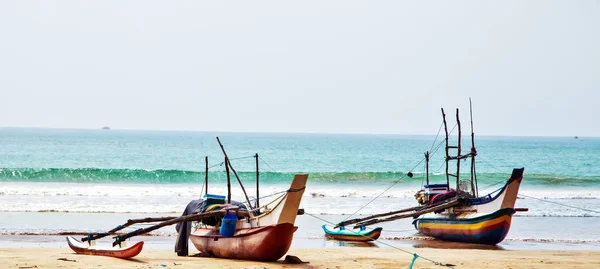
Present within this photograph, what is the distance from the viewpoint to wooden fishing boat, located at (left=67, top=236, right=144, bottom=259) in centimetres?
1557

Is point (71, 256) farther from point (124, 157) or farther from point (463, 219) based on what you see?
point (124, 157)

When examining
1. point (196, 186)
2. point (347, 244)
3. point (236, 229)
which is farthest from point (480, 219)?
point (196, 186)

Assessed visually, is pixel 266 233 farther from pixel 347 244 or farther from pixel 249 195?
pixel 249 195

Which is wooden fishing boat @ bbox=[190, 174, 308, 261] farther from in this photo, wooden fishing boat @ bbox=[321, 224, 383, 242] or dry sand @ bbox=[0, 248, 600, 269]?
wooden fishing boat @ bbox=[321, 224, 383, 242]

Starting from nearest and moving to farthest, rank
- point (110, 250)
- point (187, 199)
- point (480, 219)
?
point (110, 250), point (480, 219), point (187, 199)

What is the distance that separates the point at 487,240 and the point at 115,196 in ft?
63.4

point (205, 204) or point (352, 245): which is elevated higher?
point (205, 204)

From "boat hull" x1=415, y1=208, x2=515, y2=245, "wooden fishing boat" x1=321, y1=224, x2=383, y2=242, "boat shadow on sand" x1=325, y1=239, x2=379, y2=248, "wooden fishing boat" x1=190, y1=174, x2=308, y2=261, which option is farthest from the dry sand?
"wooden fishing boat" x1=321, y1=224, x2=383, y2=242

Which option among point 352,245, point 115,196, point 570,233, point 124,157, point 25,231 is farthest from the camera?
point 124,157

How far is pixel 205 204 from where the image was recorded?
56.1 ft

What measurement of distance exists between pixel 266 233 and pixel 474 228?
26.5 feet

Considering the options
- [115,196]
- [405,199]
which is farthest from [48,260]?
[405,199]

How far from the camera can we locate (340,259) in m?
16.5

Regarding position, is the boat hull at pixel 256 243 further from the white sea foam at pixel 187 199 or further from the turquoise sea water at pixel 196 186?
the white sea foam at pixel 187 199
